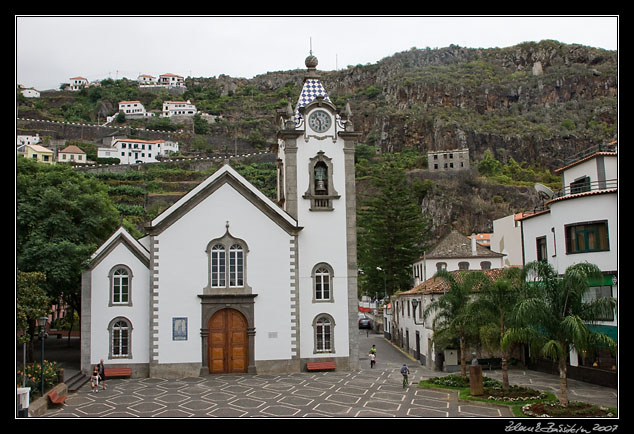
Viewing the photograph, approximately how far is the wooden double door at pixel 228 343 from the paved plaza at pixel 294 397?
0.72 metres

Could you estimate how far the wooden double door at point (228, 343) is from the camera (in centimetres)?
2805

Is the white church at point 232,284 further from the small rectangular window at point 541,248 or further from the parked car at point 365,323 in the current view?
the parked car at point 365,323

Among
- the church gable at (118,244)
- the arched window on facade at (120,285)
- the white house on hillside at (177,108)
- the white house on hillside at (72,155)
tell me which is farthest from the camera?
the white house on hillside at (177,108)

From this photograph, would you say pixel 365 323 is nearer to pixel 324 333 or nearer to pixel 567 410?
pixel 324 333

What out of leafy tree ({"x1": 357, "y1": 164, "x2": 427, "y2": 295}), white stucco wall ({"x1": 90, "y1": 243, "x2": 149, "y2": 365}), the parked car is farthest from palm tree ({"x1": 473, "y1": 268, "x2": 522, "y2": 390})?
the parked car

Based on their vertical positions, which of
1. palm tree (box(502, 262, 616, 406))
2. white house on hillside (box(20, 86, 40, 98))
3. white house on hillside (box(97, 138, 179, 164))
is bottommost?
palm tree (box(502, 262, 616, 406))

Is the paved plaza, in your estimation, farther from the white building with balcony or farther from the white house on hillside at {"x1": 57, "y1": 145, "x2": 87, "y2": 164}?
the white house on hillside at {"x1": 57, "y1": 145, "x2": 87, "y2": 164}

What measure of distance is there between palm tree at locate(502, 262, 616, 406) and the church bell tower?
433 inches

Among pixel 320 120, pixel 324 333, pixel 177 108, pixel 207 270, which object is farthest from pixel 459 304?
pixel 177 108

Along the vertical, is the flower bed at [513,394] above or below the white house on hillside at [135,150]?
below

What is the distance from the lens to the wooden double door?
2805 centimetres

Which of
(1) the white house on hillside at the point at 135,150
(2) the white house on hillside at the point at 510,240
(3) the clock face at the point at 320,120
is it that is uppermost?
(1) the white house on hillside at the point at 135,150

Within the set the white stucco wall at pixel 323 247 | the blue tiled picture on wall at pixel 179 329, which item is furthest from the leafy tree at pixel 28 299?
the white stucco wall at pixel 323 247

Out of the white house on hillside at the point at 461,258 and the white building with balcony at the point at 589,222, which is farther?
the white house on hillside at the point at 461,258
